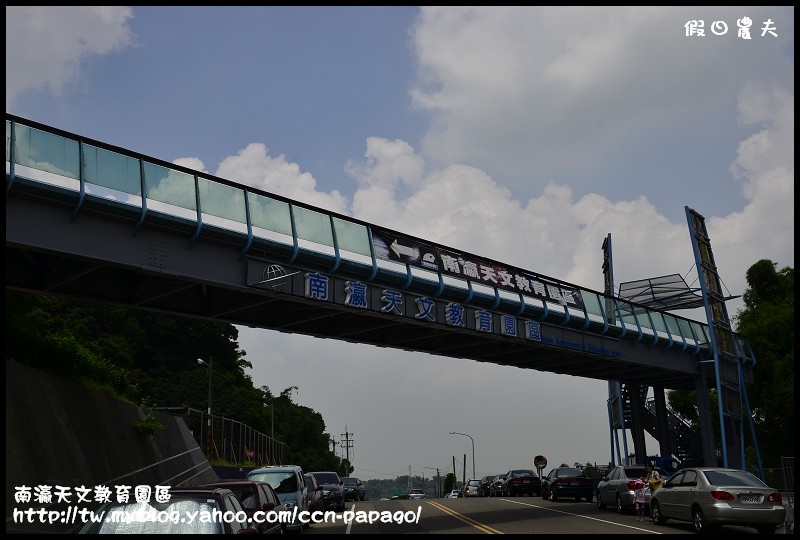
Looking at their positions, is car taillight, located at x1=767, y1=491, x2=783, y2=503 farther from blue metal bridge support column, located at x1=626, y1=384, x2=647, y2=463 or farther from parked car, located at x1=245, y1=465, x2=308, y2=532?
blue metal bridge support column, located at x1=626, y1=384, x2=647, y2=463

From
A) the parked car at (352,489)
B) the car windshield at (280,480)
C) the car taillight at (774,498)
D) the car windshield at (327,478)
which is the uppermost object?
the car windshield at (280,480)

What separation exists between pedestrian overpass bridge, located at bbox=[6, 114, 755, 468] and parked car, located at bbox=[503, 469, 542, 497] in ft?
47.4

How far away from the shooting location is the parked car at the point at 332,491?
94.0 feet

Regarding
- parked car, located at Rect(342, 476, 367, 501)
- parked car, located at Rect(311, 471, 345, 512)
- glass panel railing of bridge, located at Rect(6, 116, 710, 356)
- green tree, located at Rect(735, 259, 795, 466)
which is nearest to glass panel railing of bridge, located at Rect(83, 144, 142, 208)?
glass panel railing of bridge, located at Rect(6, 116, 710, 356)

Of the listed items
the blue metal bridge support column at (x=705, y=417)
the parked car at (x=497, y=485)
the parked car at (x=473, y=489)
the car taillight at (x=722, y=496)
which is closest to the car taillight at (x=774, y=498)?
the car taillight at (x=722, y=496)

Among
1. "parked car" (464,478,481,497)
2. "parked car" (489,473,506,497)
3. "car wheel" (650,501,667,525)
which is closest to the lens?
"car wheel" (650,501,667,525)

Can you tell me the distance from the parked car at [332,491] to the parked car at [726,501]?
1314cm

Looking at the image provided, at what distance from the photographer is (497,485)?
4656cm

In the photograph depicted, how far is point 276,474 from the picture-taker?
19641 millimetres

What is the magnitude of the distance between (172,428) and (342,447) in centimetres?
11010

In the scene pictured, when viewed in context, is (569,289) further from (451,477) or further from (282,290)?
(451,477)

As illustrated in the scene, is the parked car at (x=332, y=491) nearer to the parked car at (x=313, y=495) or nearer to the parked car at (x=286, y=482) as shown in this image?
the parked car at (x=313, y=495)

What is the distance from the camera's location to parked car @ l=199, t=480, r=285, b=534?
40.7ft

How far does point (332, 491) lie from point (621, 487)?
10518 millimetres
